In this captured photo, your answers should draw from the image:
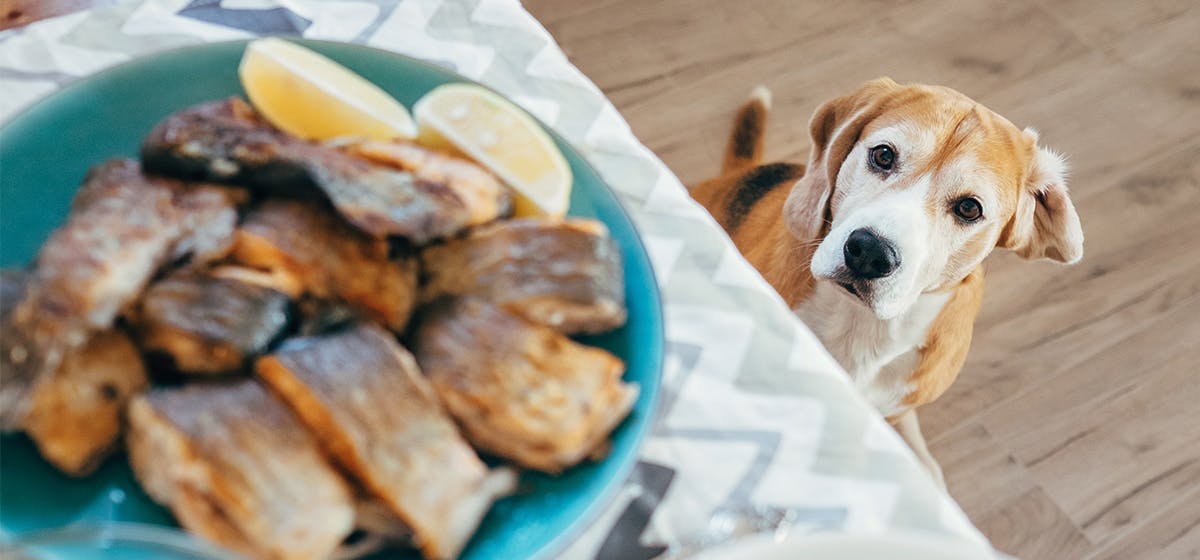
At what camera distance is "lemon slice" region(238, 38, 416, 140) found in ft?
2.42

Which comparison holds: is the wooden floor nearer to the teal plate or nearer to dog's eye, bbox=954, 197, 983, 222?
dog's eye, bbox=954, 197, 983, 222

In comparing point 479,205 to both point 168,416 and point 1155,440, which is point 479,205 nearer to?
point 168,416

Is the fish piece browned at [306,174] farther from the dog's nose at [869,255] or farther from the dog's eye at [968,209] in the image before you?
the dog's eye at [968,209]

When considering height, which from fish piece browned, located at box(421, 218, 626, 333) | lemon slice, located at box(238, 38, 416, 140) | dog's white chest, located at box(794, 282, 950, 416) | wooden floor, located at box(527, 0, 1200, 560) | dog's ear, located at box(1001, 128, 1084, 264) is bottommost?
wooden floor, located at box(527, 0, 1200, 560)

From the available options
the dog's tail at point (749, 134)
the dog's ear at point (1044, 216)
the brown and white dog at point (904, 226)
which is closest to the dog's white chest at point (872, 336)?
the brown and white dog at point (904, 226)

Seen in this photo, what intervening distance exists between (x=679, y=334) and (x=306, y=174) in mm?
340

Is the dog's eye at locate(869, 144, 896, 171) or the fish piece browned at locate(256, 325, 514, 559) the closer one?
the fish piece browned at locate(256, 325, 514, 559)

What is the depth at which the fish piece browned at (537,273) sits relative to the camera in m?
0.66

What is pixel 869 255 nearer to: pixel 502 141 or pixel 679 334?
pixel 679 334

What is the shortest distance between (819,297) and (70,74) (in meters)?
0.89

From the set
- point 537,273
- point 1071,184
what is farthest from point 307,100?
point 1071,184

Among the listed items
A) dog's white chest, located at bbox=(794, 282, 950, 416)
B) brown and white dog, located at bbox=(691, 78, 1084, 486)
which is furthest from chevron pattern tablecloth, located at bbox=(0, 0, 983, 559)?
dog's white chest, located at bbox=(794, 282, 950, 416)

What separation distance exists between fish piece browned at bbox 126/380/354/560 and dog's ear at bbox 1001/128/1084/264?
3.15 ft

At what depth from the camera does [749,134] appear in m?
1.69
